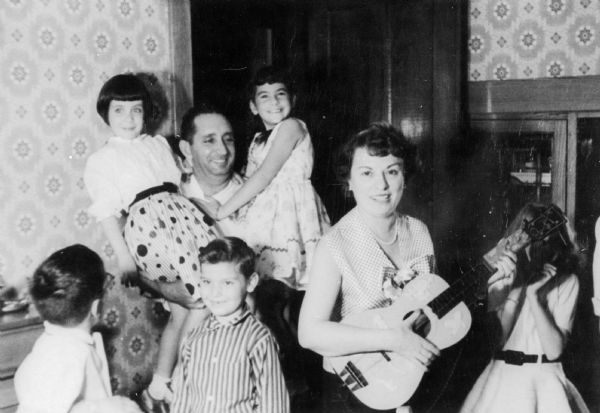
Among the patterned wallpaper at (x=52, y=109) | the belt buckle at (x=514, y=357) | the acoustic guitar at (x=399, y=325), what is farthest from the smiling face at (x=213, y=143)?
the belt buckle at (x=514, y=357)

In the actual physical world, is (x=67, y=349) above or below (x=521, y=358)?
above

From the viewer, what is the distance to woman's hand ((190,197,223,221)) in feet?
6.55

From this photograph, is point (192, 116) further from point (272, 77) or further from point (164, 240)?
point (164, 240)

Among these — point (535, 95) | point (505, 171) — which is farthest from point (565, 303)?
point (535, 95)

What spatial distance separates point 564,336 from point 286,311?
852 millimetres

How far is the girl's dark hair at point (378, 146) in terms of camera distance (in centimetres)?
167

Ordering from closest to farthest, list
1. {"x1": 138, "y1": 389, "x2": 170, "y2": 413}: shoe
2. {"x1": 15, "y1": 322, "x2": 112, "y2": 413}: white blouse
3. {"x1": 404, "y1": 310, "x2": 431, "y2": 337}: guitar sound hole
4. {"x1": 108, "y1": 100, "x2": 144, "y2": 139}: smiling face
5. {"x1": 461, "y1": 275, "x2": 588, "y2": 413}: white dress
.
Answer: {"x1": 15, "y1": 322, "x2": 112, "y2": 413}: white blouse → {"x1": 404, "y1": 310, "x2": 431, "y2": 337}: guitar sound hole → {"x1": 108, "y1": 100, "x2": 144, "y2": 139}: smiling face → {"x1": 138, "y1": 389, "x2": 170, "y2": 413}: shoe → {"x1": 461, "y1": 275, "x2": 588, "y2": 413}: white dress

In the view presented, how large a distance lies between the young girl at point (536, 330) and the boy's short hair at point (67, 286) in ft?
3.93

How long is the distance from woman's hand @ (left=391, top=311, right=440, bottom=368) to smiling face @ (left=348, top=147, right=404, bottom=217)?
280mm

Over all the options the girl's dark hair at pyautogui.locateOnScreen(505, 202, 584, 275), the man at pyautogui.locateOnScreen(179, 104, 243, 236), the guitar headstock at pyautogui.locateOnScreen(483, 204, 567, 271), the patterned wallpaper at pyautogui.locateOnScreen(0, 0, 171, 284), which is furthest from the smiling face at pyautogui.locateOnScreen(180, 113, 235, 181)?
the girl's dark hair at pyautogui.locateOnScreen(505, 202, 584, 275)

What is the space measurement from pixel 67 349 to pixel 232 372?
0.37 m

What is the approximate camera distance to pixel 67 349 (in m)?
1.52

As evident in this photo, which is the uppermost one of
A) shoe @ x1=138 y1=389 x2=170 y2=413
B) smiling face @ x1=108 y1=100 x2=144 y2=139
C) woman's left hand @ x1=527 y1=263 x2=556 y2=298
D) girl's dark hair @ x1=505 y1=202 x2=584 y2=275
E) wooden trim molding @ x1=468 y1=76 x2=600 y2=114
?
wooden trim molding @ x1=468 y1=76 x2=600 y2=114

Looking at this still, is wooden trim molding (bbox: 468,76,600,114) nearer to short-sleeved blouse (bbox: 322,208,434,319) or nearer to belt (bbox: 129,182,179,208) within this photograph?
short-sleeved blouse (bbox: 322,208,434,319)
